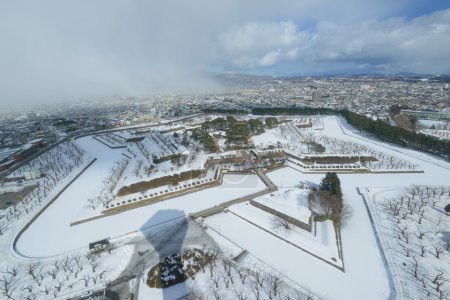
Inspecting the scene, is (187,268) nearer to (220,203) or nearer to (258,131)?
(220,203)

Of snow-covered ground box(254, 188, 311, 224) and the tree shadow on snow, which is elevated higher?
snow-covered ground box(254, 188, 311, 224)

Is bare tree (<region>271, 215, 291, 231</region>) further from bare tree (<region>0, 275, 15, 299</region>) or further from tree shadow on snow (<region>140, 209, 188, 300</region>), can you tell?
bare tree (<region>0, 275, 15, 299</region>)

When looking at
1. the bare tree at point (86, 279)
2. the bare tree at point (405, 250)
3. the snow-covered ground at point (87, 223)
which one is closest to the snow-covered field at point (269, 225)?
the snow-covered ground at point (87, 223)

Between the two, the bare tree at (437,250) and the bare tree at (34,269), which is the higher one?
the bare tree at (34,269)

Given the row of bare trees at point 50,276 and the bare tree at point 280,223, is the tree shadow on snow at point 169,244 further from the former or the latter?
the bare tree at point 280,223

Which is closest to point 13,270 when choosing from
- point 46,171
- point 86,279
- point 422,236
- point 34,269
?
point 34,269

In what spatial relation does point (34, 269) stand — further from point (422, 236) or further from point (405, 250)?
point (422, 236)

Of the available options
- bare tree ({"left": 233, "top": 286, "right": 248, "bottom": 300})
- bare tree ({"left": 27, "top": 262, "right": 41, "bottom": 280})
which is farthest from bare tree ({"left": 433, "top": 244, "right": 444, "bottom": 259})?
bare tree ({"left": 27, "top": 262, "right": 41, "bottom": 280})

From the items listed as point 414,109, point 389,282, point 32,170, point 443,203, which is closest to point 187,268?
point 389,282
